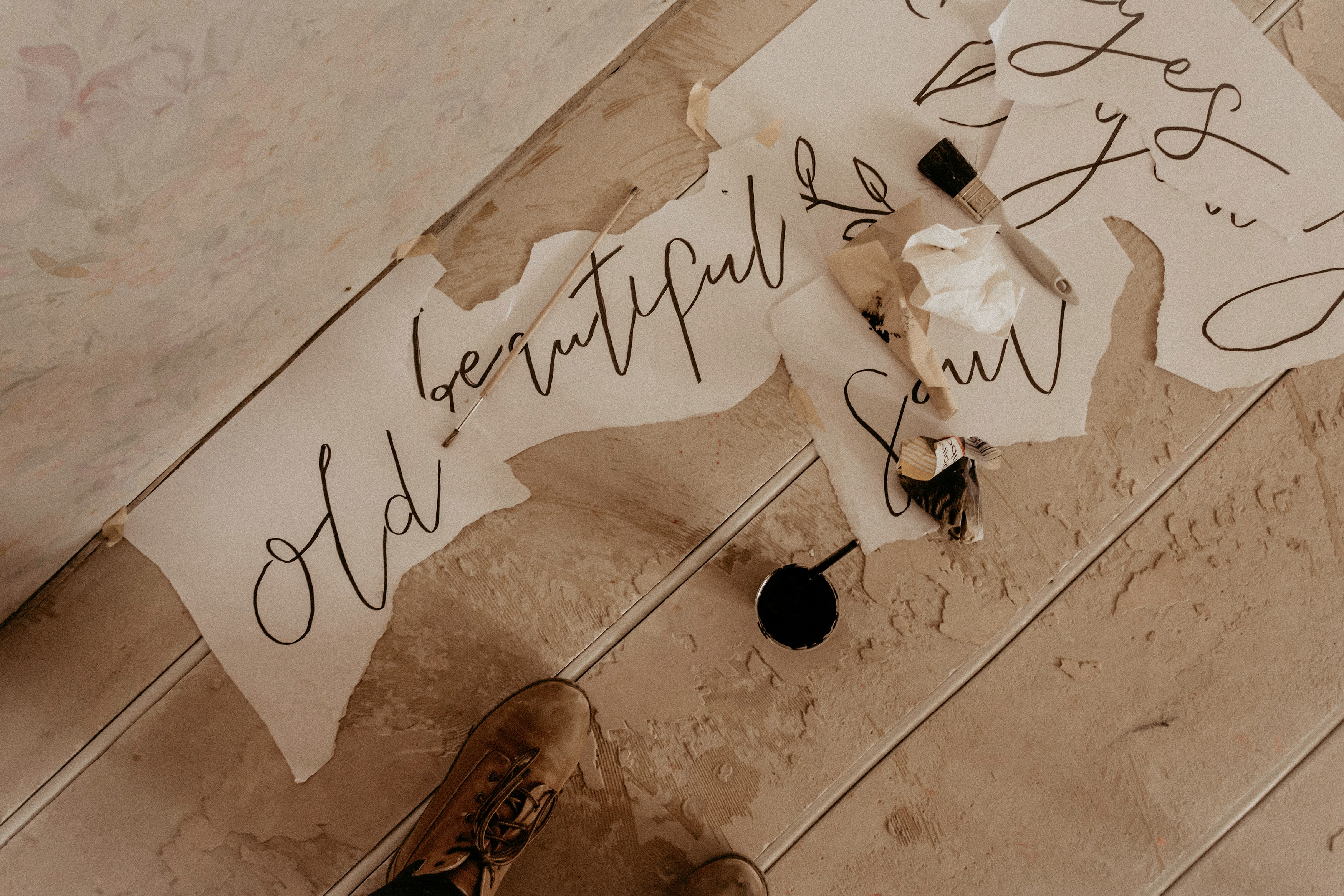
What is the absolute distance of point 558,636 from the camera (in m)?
0.89

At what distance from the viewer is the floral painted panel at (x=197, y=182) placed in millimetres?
452

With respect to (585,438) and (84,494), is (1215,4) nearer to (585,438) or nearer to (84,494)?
(585,438)

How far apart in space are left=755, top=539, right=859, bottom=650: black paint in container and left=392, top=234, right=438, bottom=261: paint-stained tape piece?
58 cm

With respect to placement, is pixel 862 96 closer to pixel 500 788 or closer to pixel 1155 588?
pixel 1155 588

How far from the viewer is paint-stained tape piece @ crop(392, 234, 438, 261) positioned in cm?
88

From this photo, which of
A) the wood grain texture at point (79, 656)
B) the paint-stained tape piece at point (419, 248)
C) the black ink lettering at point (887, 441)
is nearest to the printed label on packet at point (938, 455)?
the black ink lettering at point (887, 441)

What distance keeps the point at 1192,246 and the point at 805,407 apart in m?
0.52

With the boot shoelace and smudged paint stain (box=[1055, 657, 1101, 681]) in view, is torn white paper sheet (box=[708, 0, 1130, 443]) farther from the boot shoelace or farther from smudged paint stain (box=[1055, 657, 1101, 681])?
the boot shoelace

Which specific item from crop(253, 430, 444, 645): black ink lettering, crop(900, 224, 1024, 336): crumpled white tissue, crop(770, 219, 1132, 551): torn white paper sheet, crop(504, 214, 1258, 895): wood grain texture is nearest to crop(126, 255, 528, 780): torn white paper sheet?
crop(253, 430, 444, 645): black ink lettering

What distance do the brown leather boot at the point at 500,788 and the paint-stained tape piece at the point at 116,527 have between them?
490mm

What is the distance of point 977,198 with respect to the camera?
2.89 ft

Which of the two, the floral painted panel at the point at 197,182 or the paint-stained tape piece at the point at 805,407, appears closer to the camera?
the floral painted panel at the point at 197,182

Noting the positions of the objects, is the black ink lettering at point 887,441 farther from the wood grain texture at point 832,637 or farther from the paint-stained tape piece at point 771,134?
the paint-stained tape piece at point 771,134

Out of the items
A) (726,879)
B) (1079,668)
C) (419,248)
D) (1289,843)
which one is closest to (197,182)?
(419,248)
